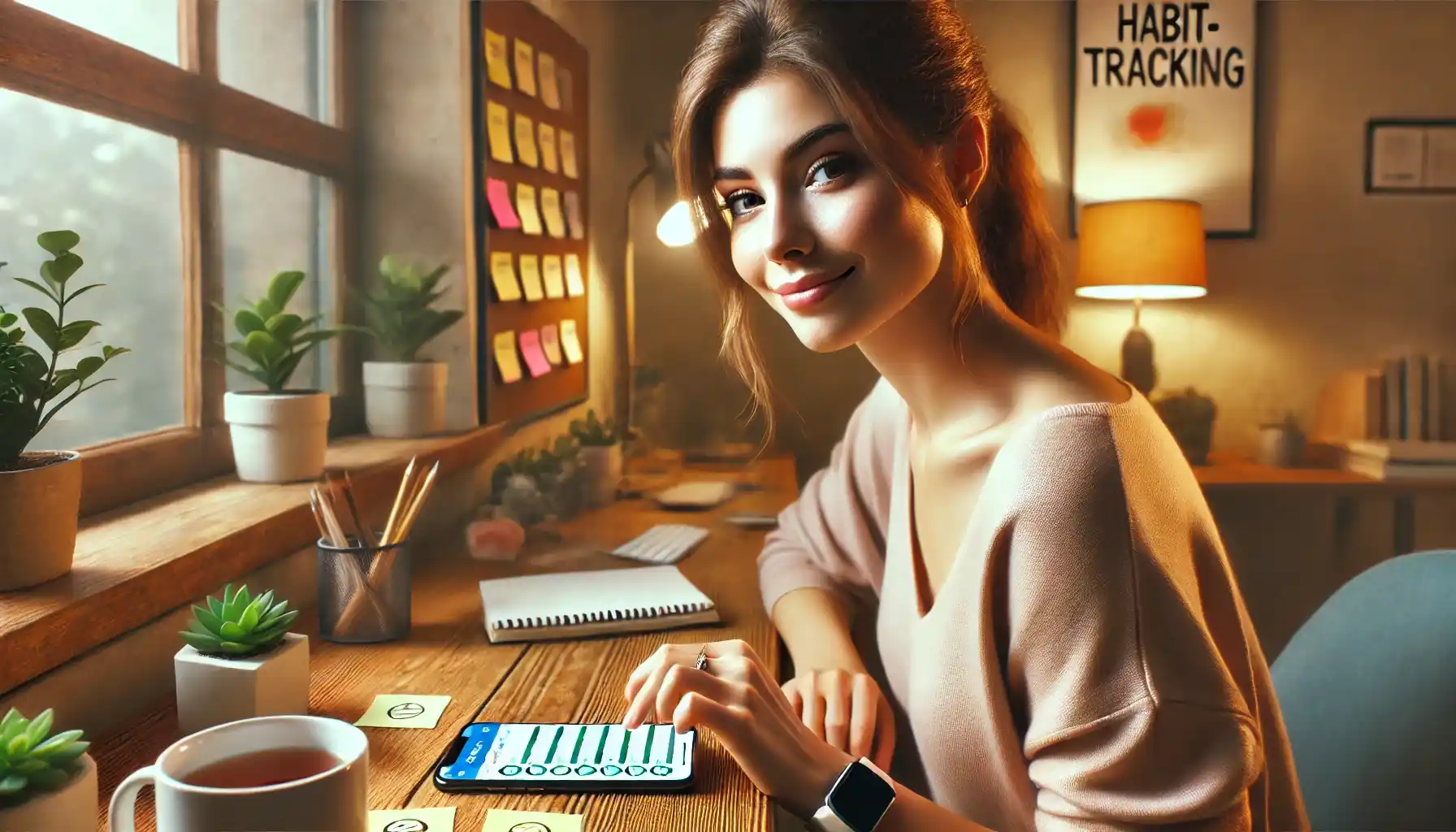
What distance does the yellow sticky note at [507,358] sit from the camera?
1.54m

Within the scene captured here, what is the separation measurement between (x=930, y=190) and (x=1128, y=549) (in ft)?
0.97

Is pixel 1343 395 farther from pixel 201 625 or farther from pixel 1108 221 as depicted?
pixel 201 625

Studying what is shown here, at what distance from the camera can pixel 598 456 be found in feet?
5.26

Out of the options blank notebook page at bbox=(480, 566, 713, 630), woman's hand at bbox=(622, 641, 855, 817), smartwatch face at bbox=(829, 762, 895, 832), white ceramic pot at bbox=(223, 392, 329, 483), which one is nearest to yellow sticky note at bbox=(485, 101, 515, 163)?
white ceramic pot at bbox=(223, 392, 329, 483)

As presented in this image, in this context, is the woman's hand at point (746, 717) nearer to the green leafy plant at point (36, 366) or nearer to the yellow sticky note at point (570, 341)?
the green leafy plant at point (36, 366)

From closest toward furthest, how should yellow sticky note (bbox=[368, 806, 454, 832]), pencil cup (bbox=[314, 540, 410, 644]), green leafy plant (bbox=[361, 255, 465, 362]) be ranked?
yellow sticky note (bbox=[368, 806, 454, 832]) < pencil cup (bbox=[314, 540, 410, 644]) < green leafy plant (bbox=[361, 255, 465, 362])

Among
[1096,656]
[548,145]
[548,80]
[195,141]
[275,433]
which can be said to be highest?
[548,80]

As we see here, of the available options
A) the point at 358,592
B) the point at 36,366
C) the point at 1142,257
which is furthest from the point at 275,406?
the point at 1142,257

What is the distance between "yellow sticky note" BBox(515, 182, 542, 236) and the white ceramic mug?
1.20 meters

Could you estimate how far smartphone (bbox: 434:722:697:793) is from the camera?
0.63 metres

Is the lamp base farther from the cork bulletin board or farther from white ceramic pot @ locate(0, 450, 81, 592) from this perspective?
white ceramic pot @ locate(0, 450, 81, 592)

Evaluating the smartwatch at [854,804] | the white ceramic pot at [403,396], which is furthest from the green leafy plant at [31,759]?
the white ceramic pot at [403,396]

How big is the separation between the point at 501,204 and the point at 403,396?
1.11ft

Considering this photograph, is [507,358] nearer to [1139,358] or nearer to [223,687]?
[223,687]
